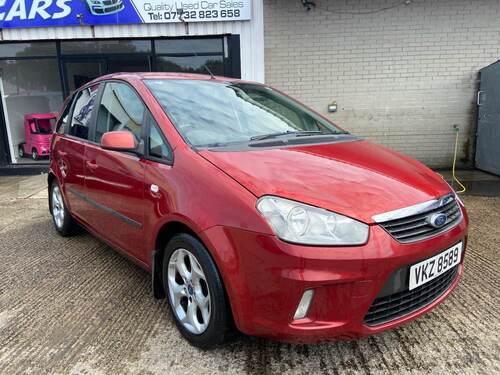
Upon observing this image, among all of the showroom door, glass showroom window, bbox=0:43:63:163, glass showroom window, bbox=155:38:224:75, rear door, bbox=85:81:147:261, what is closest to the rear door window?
rear door, bbox=85:81:147:261

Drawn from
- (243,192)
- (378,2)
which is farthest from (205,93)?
(378,2)

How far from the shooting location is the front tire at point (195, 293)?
6.58ft

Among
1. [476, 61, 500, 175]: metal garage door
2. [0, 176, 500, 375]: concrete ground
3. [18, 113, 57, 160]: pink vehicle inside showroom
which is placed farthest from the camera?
[18, 113, 57, 160]: pink vehicle inside showroom

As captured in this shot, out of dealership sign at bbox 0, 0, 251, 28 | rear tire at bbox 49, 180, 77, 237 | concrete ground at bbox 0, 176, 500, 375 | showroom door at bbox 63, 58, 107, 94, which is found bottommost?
concrete ground at bbox 0, 176, 500, 375

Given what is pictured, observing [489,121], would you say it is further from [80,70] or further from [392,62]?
[80,70]

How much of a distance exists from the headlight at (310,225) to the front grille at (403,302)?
347 mm

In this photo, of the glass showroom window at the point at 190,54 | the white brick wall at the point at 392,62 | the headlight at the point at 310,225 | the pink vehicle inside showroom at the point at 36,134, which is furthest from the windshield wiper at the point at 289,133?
the pink vehicle inside showroom at the point at 36,134

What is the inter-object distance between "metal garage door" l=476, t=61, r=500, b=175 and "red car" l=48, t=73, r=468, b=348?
566 centimetres

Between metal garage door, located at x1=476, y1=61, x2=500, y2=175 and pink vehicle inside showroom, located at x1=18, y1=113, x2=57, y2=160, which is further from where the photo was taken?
pink vehicle inside showroom, located at x1=18, y1=113, x2=57, y2=160

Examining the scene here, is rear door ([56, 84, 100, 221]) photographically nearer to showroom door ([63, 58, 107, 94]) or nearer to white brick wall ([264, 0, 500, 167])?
white brick wall ([264, 0, 500, 167])

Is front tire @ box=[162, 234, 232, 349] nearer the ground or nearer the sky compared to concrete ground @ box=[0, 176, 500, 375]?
nearer the sky

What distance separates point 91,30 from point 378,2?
18.5 ft

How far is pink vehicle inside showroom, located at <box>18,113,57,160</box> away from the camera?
9078 millimetres

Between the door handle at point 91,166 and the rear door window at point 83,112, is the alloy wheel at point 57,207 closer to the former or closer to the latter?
the rear door window at point 83,112
